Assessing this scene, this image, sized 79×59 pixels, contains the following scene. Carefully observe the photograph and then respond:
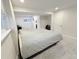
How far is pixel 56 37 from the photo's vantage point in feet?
13.5

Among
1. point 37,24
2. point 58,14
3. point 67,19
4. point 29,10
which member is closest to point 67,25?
point 67,19

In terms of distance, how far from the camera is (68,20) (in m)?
6.92

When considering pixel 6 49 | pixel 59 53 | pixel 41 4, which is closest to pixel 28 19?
pixel 41 4

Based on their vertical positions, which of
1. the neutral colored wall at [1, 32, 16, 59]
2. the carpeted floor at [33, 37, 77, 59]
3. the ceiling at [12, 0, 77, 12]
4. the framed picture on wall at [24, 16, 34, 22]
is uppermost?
the ceiling at [12, 0, 77, 12]

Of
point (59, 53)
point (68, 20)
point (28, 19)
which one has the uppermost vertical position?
point (28, 19)

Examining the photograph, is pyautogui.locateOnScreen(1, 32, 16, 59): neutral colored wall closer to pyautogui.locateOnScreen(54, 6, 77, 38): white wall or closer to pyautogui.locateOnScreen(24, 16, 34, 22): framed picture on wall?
pyautogui.locateOnScreen(54, 6, 77, 38): white wall

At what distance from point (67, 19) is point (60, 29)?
1363mm

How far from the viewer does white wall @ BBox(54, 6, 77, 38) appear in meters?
6.30

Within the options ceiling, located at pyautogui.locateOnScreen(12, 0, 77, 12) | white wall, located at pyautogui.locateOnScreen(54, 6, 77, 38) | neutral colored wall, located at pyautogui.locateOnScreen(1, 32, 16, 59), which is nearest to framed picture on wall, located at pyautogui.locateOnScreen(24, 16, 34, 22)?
ceiling, located at pyautogui.locateOnScreen(12, 0, 77, 12)

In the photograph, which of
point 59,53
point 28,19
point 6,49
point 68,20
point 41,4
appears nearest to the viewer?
point 6,49

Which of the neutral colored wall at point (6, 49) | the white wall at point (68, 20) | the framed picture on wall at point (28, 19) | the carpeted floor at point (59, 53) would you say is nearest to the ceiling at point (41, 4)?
the white wall at point (68, 20)

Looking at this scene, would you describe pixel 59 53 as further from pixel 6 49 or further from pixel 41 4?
pixel 41 4

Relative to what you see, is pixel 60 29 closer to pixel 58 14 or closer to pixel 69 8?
pixel 58 14

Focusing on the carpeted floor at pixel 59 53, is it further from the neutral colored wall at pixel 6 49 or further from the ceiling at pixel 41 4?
the ceiling at pixel 41 4
